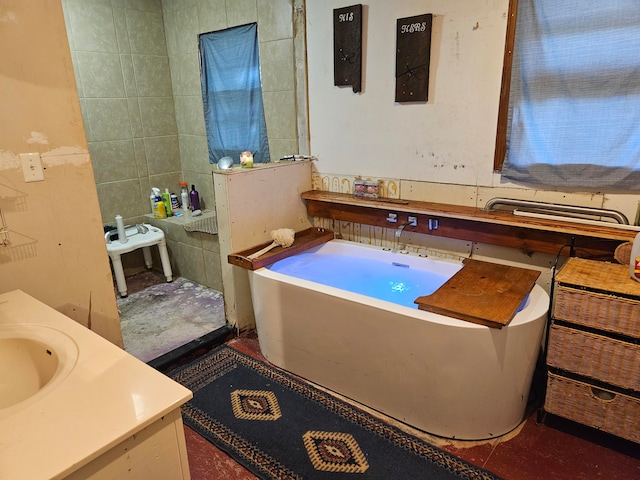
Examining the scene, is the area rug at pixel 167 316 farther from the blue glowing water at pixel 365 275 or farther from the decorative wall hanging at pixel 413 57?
the decorative wall hanging at pixel 413 57

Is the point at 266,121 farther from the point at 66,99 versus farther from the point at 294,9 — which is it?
the point at 66,99

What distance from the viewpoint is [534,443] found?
1890mm

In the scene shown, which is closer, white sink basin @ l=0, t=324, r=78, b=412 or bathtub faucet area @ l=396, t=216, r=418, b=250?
white sink basin @ l=0, t=324, r=78, b=412

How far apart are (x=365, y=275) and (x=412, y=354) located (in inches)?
31.1

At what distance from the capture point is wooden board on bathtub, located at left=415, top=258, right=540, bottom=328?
1765 millimetres

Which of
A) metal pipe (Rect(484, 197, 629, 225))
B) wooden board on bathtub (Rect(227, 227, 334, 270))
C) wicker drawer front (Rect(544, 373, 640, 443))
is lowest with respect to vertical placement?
wicker drawer front (Rect(544, 373, 640, 443))

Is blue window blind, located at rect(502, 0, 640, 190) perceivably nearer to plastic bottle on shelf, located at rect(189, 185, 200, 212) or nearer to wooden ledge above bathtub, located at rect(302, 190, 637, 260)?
wooden ledge above bathtub, located at rect(302, 190, 637, 260)

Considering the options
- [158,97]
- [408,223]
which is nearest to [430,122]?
[408,223]

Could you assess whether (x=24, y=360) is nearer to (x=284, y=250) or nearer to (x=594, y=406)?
(x=284, y=250)

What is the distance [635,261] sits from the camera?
1656 mm

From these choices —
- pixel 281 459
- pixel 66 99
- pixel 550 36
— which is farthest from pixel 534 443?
pixel 66 99

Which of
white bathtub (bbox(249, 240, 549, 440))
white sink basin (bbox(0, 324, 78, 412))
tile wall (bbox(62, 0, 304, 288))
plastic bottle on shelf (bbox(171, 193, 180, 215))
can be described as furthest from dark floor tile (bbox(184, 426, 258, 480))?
plastic bottle on shelf (bbox(171, 193, 180, 215))

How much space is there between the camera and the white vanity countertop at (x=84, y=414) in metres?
0.87

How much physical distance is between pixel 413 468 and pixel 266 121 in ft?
8.09
